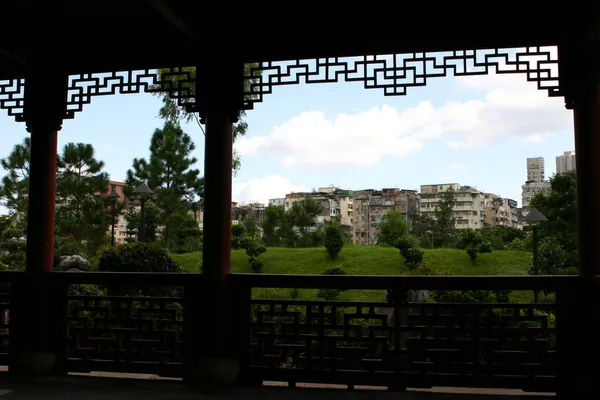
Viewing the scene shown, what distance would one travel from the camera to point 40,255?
10.3 feet

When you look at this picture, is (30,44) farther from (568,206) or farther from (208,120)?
(568,206)

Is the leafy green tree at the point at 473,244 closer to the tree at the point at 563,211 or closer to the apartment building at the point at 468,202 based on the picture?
the tree at the point at 563,211

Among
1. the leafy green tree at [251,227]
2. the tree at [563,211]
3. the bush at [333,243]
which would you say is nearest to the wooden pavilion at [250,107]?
the tree at [563,211]

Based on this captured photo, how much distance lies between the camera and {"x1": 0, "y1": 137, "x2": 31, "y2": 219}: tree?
1445cm

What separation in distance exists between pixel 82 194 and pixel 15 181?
178cm

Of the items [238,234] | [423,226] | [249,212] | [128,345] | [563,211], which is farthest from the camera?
[249,212]

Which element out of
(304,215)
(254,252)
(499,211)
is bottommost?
(254,252)

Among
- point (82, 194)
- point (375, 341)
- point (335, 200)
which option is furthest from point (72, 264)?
point (335, 200)

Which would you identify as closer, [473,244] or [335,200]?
[473,244]

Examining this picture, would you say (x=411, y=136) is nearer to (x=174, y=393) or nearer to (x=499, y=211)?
(x=499, y=211)

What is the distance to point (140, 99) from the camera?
54.8ft

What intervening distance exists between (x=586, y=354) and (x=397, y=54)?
6.05 feet

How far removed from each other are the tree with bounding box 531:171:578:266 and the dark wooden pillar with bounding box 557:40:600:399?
1093 cm

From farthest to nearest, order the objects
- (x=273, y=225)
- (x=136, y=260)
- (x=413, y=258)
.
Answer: (x=273, y=225)
(x=413, y=258)
(x=136, y=260)
